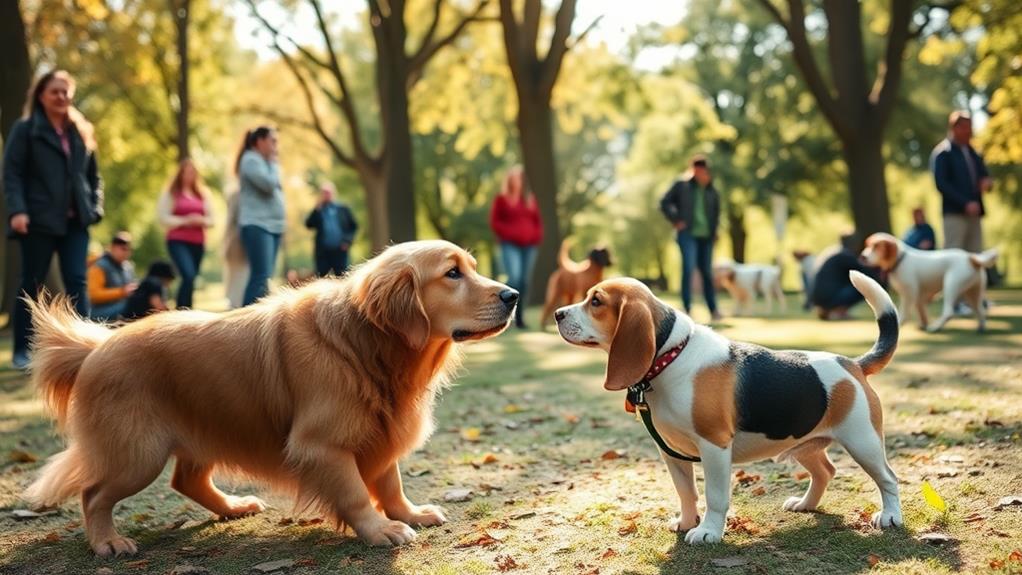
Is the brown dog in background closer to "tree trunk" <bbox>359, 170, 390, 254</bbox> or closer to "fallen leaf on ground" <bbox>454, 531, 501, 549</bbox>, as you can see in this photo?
"fallen leaf on ground" <bbox>454, 531, 501, 549</bbox>

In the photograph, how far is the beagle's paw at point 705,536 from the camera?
12.4ft

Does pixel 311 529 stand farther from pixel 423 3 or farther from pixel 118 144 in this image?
pixel 118 144

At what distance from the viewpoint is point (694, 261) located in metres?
13.9

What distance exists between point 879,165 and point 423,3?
1509cm

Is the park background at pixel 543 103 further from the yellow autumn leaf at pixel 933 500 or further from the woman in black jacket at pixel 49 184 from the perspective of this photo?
the yellow autumn leaf at pixel 933 500

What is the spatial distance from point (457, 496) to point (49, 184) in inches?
198

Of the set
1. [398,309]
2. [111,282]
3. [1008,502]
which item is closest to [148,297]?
[111,282]

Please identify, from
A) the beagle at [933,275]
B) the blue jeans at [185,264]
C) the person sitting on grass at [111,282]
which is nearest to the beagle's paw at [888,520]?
the beagle at [933,275]

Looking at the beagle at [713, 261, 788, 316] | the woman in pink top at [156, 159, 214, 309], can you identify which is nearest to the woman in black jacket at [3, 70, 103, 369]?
the woman in pink top at [156, 159, 214, 309]

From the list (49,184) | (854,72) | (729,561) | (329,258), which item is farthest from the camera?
(854,72)

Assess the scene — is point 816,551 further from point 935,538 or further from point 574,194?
point 574,194

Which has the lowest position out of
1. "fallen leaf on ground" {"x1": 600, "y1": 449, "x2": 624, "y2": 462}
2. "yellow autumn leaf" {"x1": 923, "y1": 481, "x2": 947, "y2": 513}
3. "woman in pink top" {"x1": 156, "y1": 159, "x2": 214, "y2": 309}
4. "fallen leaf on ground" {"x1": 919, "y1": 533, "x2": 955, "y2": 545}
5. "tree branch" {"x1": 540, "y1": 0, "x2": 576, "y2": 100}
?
"fallen leaf on ground" {"x1": 600, "y1": 449, "x2": 624, "y2": 462}

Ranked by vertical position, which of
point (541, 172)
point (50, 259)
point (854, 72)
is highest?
point (854, 72)

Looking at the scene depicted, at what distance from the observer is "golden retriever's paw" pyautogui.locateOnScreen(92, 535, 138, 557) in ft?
13.4
